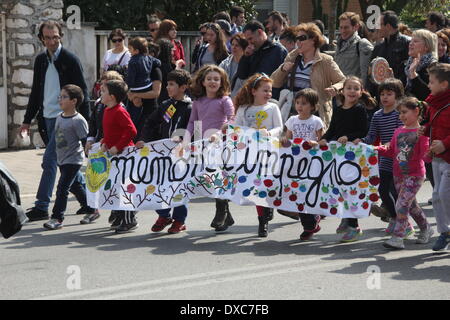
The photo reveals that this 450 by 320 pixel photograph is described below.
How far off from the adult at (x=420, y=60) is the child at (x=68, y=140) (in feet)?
11.6

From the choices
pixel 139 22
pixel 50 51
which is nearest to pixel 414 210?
pixel 50 51

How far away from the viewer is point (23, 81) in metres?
15.8

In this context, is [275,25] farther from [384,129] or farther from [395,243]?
[395,243]

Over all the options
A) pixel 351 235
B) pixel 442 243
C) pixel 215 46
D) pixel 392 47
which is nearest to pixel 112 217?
pixel 351 235

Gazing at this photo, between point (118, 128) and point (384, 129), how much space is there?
258 cm

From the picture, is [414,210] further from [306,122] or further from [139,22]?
[139,22]

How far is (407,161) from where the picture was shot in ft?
29.9

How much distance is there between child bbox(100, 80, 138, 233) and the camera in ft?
32.7

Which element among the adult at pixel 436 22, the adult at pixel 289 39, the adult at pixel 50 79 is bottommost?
the adult at pixel 50 79

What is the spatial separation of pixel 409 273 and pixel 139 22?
11981mm

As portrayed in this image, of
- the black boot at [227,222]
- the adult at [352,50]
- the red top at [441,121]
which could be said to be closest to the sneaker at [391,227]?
the red top at [441,121]

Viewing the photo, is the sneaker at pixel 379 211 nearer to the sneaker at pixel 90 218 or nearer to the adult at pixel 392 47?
the adult at pixel 392 47

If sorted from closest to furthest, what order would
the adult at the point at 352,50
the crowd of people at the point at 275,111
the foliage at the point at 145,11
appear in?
the crowd of people at the point at 275,111
the adult at the point at 352,50
the foliage at the point at 145,11

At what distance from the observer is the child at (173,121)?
994 cm
